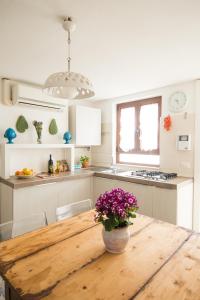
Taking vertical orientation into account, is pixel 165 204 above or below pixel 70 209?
below

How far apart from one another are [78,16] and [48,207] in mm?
2184

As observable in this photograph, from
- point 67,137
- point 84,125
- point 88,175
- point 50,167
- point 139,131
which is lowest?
point 88,175

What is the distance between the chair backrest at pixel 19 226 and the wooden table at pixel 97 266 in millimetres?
191

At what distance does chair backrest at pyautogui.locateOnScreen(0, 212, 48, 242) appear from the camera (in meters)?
1.46

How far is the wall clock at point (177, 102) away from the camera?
9.36ft

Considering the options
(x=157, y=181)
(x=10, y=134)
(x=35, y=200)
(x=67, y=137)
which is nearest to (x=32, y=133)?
(x=10, y=134)

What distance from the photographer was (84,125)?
3.54 m

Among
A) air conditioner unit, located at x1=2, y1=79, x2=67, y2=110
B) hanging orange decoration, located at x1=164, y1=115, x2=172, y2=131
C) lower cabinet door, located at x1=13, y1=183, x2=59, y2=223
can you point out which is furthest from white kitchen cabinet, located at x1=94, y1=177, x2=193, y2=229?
air conditioner unit, located at x1=2, y1=79, x2=67, y2=110

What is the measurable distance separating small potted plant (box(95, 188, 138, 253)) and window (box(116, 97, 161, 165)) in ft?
7.77

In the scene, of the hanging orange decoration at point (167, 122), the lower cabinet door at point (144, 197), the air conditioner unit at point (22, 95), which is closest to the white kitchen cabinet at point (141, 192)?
the lower cabinet door at point (144, 197)

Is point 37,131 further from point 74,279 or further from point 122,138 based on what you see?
point 74,279

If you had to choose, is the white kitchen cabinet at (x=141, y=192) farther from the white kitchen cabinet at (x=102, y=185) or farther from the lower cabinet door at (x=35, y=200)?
the lower cabinet door at (x=35, y=200)

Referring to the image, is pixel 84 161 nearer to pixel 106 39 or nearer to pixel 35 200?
pixel 35 200

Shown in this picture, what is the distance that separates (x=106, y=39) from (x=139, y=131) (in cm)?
203
